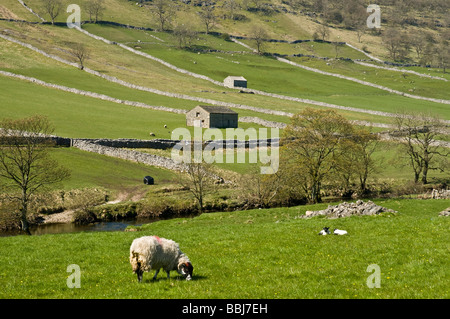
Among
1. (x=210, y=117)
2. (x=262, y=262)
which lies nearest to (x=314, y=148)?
(x=262, y=262)

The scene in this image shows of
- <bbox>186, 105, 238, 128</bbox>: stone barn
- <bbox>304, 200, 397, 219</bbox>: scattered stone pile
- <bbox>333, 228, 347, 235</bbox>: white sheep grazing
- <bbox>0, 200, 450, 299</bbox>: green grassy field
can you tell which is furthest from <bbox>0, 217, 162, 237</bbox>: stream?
<bbox>186, 105, 238, 128</bbox>: stone barn

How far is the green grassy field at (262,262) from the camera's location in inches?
641

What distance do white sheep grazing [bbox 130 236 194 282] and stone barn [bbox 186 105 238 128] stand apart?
79077 mm

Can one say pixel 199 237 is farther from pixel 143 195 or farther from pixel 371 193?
pixel 371 193

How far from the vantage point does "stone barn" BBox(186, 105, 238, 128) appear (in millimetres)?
96938

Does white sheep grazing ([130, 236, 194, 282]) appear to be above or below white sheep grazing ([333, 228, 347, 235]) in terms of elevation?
above

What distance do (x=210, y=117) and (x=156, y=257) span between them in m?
79.9

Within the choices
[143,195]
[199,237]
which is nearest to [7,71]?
[143,195]

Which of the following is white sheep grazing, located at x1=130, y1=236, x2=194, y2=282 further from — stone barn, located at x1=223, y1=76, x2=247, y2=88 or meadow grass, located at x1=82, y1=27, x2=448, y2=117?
stone barn, located at x1=223, y1=76, x2=247, y2=88

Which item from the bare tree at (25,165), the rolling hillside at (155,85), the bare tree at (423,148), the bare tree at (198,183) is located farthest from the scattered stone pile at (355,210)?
the rolling hillside at (155,85)

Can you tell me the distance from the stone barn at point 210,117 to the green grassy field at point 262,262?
68.5 metres

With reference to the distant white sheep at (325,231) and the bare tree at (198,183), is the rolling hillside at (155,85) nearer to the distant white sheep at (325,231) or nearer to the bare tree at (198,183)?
the bare tree at (198,183)
